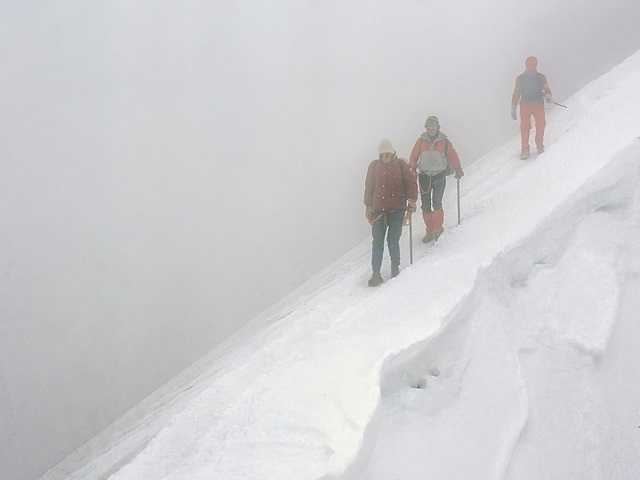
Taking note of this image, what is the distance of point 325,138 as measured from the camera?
33.9ft

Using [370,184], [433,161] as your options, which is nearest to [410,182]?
[370,184]

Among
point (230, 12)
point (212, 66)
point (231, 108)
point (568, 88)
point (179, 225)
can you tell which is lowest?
point (179, 225)

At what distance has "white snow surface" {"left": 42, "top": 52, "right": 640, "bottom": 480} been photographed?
3.50m

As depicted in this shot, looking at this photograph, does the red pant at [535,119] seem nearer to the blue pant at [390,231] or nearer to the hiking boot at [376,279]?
the blue pant at [390,231]

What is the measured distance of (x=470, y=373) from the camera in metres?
4.04

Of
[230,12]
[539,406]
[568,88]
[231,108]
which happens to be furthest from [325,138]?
[539,406]

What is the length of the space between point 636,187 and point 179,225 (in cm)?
738

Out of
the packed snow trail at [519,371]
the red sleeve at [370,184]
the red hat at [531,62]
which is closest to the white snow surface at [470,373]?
the packed snow trail at [519,371]

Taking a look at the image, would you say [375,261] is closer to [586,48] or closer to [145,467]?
[145,467]

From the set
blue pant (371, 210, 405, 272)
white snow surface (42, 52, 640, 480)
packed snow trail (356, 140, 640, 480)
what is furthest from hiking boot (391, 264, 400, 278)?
packed snow trail (356, 140, 640, 480)

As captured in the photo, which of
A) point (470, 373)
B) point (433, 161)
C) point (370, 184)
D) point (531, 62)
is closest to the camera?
point (470, 373)

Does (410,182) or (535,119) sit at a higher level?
(410,182)

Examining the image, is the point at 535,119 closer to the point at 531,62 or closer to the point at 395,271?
the point at 531,62

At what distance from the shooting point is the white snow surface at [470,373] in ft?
11.5
